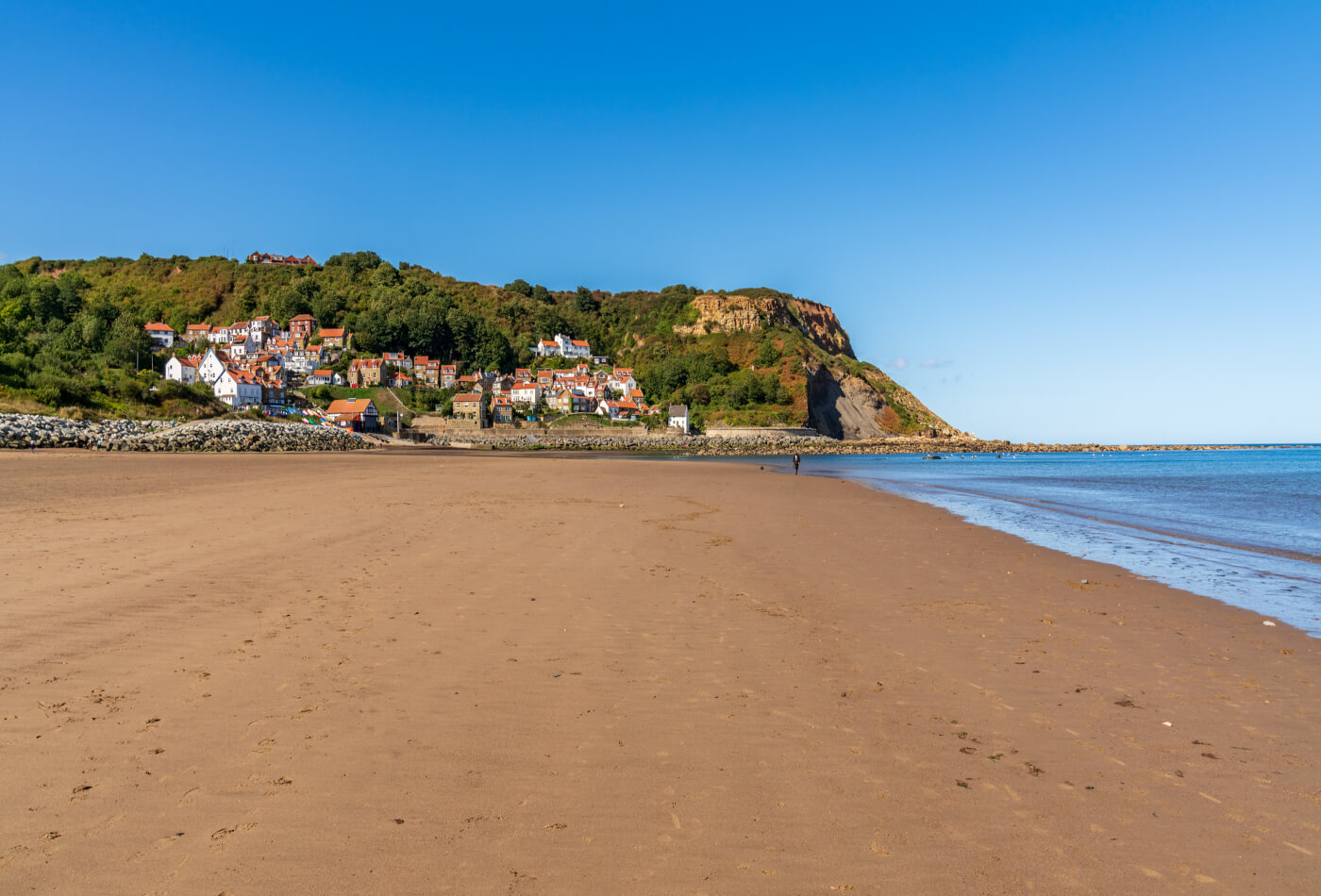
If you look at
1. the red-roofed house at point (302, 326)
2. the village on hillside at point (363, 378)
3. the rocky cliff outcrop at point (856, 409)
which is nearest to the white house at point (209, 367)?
the village on hillside at point (363, 378)

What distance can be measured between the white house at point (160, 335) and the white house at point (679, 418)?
82691mm

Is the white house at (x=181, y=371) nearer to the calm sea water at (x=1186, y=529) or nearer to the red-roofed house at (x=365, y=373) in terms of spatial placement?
the red-roofed house at (x=365, y=373)

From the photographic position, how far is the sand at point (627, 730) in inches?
122

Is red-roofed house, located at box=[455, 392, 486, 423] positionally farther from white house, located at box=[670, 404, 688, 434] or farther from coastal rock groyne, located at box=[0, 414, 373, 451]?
coastal rock groyne, located at box=[0, 414, 373, 451]

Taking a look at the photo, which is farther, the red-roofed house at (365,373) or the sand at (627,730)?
the red-roofed house at (365,373)

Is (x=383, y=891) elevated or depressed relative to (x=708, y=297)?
depressed

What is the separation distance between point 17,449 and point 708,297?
128479 millimetres


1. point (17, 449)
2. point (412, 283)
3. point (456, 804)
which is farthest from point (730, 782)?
point (412, 283)

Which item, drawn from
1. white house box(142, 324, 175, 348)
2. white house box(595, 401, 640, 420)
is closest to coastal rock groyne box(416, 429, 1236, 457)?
white house box(595, 401, 640, 420)

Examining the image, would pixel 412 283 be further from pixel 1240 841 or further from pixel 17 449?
pixel 1240 841

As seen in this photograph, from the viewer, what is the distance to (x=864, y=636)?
6785 millimetres

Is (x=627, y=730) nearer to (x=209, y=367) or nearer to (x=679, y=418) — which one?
(x=679, y=418)

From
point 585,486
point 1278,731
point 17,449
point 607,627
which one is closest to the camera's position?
point 1278,731

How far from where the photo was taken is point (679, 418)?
350 feet
